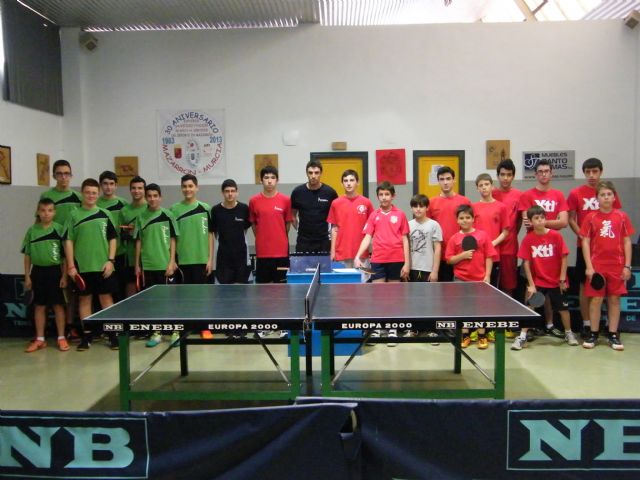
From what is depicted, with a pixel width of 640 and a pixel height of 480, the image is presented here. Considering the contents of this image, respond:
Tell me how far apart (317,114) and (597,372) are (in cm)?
469

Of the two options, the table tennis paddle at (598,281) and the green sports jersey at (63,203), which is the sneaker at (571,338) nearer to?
the table tennis paddle at (598,281)

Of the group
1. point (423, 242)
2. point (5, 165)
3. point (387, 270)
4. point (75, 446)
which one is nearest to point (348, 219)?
point (387, 270)

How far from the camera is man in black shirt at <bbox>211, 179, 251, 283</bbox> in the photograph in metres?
5.54

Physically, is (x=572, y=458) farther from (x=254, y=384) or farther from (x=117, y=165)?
(x=117, y=165)

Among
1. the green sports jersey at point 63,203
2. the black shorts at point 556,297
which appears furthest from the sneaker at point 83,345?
the black shorts at point 556,297

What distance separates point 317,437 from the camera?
2104mm

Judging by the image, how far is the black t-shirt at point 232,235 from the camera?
18.2ft

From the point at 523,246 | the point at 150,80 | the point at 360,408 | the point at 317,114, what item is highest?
the point at 150,80

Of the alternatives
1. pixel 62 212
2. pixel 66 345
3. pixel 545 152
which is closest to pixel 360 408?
pixel 66 345

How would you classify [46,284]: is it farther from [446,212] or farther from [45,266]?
[446,212]

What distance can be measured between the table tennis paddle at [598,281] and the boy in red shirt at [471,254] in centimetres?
96

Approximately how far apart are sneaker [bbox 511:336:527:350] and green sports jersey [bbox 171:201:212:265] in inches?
129

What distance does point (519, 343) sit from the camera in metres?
5.21

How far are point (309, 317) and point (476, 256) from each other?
2.64 metres
